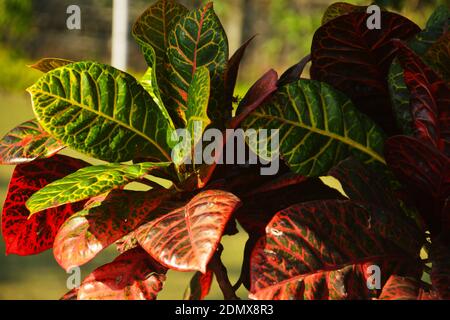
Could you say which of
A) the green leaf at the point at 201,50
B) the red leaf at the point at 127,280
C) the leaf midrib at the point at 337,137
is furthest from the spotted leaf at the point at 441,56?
the red leaf at the point at 127,280

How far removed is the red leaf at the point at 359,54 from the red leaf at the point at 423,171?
0.11 meters

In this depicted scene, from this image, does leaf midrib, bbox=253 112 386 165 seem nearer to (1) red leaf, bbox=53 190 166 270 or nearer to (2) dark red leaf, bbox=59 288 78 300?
(1) red leaf, bbox=53 190 166 270

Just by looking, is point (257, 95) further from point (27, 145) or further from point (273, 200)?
point (27, 145)

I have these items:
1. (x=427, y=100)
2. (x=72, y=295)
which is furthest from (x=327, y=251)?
(x=72, y=295)

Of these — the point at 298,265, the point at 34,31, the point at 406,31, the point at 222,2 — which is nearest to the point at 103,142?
the point at 298,265

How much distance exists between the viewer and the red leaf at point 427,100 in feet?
2.12

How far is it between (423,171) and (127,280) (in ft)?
1.00

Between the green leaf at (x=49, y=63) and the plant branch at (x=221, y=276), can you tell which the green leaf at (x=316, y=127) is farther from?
the green leaf at (x=49, y=63)

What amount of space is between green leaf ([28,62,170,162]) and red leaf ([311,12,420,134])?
19 cm

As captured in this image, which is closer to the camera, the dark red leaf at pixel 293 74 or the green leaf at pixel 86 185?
the green leaf at pixel 86 185

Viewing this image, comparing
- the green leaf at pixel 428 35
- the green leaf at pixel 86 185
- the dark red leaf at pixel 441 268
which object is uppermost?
the green leaf at pixel 428 35

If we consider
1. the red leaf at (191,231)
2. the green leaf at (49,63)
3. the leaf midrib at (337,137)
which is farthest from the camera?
the green leaf at (49,63)

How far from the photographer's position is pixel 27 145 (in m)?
0.77

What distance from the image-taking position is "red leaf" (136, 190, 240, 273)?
1.90 ft
